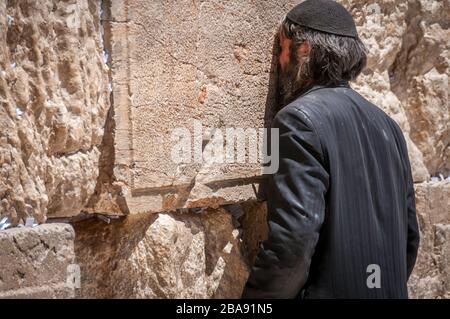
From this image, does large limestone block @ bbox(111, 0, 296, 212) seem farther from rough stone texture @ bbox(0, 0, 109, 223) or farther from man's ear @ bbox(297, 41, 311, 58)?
man's ear @ bbox(297, 41, 311, 58)

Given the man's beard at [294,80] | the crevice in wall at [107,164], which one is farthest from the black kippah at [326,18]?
the crevice in wall at [107,164]

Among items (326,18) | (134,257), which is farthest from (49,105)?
(326,18)

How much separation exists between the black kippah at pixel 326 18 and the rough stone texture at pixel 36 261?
3.93ft

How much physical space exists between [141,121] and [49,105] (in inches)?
16.9

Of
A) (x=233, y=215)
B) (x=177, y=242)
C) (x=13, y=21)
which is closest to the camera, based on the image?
(x=13, y=21)

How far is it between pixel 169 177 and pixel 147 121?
0.24 metres

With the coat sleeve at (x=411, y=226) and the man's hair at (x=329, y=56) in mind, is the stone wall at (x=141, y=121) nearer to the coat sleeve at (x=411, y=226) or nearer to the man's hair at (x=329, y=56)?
the man's hair at (x=329, y=56)

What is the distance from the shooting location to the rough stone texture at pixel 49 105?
2.31 metres

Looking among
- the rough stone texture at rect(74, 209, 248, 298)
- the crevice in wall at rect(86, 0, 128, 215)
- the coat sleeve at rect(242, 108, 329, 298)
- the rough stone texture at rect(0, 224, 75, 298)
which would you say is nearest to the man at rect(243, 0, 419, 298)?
the coat sleeve at rect(242, 108, 329, 298)

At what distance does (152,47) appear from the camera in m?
2.82

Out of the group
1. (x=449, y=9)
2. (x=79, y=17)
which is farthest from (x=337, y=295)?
(x=449, y=9)

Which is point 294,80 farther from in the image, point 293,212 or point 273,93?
point 293,212

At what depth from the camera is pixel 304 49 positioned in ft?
9.62
